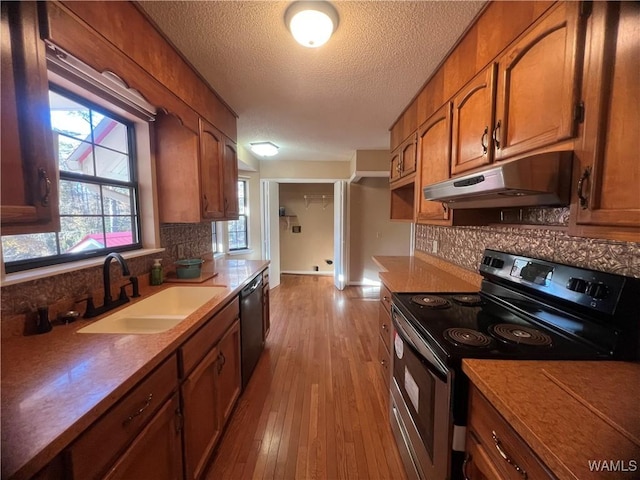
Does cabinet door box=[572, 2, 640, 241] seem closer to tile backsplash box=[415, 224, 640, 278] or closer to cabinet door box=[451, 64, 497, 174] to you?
tile backsplash box=[415, 224, 640, 278]

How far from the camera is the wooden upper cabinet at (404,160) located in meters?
2.28

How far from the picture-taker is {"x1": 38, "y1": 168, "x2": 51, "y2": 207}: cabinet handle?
81 cm

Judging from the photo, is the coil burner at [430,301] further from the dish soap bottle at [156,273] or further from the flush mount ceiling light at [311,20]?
the dish soap bottle at [156,273]

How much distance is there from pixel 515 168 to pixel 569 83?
30 centimetres

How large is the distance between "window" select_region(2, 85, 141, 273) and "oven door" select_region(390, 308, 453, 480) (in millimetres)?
1864

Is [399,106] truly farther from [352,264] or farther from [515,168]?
[352,264]

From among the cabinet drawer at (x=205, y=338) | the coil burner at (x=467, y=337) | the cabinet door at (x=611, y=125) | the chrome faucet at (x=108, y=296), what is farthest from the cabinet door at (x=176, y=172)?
the cabinet door at (x=611, y=125)

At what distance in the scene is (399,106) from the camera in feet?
7.82

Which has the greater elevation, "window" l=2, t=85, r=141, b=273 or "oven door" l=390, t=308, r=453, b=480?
"window" l=2, t=85, r=141, b=273

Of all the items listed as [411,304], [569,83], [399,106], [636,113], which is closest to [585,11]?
[569,83]

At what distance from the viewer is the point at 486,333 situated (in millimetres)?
1096

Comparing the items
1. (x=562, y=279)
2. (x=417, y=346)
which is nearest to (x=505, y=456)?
(x=417, y=346)

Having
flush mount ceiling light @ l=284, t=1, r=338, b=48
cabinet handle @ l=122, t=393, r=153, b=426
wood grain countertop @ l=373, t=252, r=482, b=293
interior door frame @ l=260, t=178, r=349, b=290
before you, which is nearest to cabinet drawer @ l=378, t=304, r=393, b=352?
wood grain countertop @ l=373, t=252, r=482, b=293

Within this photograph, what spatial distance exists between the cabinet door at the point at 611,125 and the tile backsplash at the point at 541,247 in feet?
1.06
